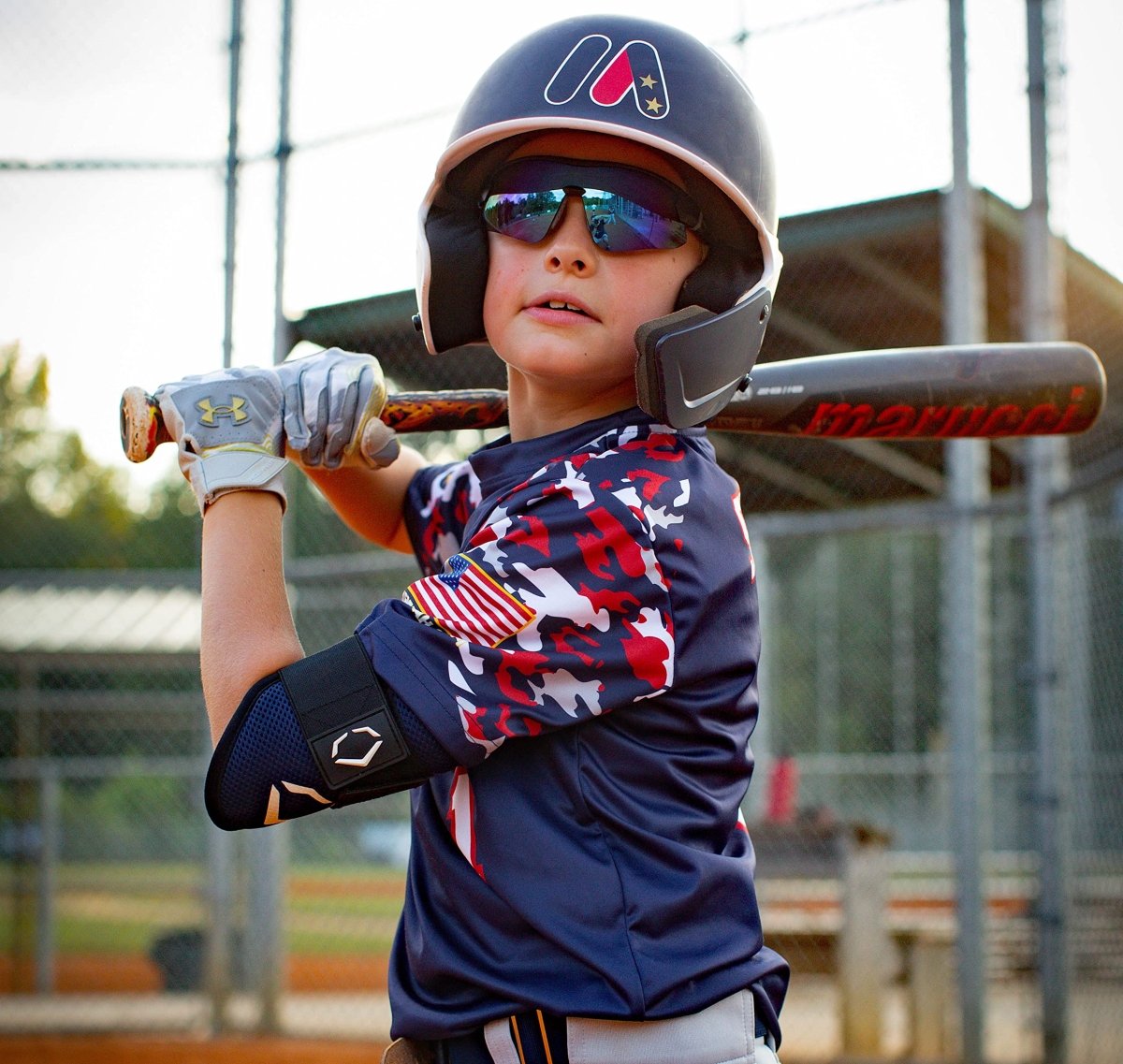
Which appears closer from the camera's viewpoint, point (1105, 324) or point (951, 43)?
point (951, 43)

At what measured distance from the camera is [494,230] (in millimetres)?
1681

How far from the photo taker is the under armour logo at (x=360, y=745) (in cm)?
139

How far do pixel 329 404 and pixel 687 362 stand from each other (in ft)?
1.51

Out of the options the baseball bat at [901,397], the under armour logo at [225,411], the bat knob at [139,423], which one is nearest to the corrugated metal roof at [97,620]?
the baseball bat at [901,397]

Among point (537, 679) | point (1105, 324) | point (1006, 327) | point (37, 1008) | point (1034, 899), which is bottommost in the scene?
point (37, 1008)

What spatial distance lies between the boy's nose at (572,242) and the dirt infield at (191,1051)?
5.22 metres

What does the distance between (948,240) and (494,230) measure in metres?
3.89

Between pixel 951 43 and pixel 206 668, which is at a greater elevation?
pixel 951 43

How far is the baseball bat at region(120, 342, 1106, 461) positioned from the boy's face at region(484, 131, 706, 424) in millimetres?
402

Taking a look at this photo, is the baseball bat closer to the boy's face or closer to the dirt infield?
the boy's face

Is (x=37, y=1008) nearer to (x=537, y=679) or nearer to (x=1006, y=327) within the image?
(x=1006, y=327)

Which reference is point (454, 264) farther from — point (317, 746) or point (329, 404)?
point (317, 746)

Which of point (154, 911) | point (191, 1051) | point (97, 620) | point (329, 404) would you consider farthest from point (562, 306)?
point (154, 911)

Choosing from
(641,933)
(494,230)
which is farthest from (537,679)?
(494,230)
